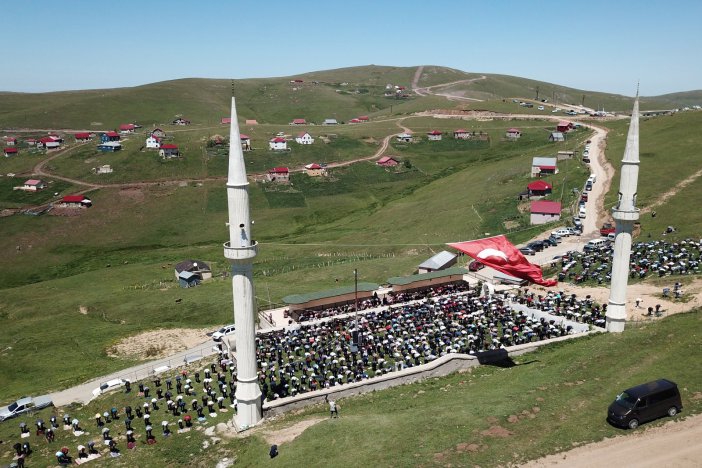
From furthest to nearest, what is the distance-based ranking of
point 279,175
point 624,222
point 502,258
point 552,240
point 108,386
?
point 279,175, point 552,240, point 108,386, point 624,222, point 502,258

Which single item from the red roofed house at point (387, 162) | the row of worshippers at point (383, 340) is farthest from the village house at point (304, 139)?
the row of worshippers at point (383, 340)

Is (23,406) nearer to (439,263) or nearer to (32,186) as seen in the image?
(439,263)

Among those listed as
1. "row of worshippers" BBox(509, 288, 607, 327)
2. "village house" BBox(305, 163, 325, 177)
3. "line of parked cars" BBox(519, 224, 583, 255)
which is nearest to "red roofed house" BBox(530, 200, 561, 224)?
"line of parked cars" BBox(519, 224, 583, 255)

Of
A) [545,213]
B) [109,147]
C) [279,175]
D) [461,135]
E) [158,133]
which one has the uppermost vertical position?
[461,135]

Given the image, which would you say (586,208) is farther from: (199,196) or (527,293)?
(199,196)

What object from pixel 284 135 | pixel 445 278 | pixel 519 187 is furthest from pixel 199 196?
pixel 445 278

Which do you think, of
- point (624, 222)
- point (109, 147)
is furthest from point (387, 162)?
point (624, 222)

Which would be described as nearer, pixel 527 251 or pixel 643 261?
pixel 643 261

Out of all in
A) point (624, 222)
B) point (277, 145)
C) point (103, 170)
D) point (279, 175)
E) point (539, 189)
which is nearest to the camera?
point (624, 222)
